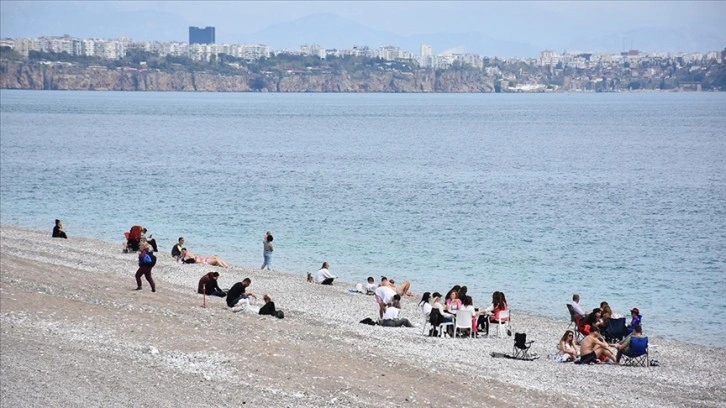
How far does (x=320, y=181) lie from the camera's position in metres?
72.1

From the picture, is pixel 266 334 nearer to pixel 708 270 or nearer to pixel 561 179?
pixel 708 270

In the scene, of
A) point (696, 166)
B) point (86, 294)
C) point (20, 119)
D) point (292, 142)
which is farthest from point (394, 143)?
point (86, 294)

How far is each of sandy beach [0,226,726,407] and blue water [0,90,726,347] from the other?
23.7ft

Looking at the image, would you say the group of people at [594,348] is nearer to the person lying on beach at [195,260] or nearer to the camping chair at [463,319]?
the camping chair at [463,319]

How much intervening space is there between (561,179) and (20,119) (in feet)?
326

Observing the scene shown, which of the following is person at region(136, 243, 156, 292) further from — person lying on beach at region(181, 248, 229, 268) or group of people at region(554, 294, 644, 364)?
group of people at region(554, 294, 644, 364)

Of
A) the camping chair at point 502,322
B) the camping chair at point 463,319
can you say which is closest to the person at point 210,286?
the camping chair at point 463,319

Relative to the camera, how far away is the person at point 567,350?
22266mm

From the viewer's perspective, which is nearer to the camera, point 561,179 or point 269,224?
point 269,224

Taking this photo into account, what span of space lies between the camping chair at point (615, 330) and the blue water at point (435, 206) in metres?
4.99

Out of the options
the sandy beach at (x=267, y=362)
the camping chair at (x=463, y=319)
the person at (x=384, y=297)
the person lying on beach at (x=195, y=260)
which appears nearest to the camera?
the sandy beach at (x=267, y=362)

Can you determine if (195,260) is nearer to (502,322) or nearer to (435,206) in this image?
(502,322)

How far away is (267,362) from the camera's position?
19.9 metres

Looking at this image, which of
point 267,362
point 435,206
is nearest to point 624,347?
point 267,362
